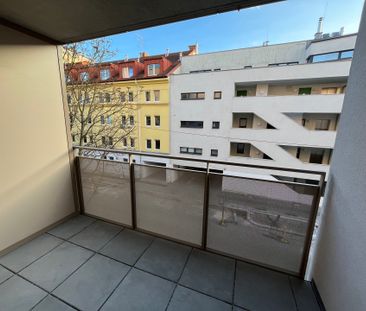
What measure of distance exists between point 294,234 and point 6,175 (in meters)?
2.75

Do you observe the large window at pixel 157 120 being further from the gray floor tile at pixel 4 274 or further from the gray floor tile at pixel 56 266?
the gray floor tile at pixel 4 274

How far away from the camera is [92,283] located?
4.69ft

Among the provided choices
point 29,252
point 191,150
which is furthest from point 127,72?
point 29,252

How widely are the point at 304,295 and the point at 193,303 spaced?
0.91m

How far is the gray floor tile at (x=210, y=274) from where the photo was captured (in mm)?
1394

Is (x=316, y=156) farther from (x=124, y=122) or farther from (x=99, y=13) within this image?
(x=99, y=13)

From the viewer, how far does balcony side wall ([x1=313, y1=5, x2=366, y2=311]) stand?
0.96 meters

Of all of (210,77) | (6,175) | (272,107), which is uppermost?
(210,77)

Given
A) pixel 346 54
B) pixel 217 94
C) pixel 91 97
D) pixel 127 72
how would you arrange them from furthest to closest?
1. pixel 127 72
2. pixel 217 94
3. pixel 346 54
4. pixel 91 97

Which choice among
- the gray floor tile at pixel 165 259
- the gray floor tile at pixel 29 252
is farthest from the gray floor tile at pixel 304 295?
the gray floor tile at pixel 29 252

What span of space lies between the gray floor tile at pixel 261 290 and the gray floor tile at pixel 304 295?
0.14 feet

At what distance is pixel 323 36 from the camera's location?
7.55 meters

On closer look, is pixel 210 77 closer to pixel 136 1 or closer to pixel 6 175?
pixel 136 1

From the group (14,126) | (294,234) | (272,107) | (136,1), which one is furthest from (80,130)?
(272,107)
